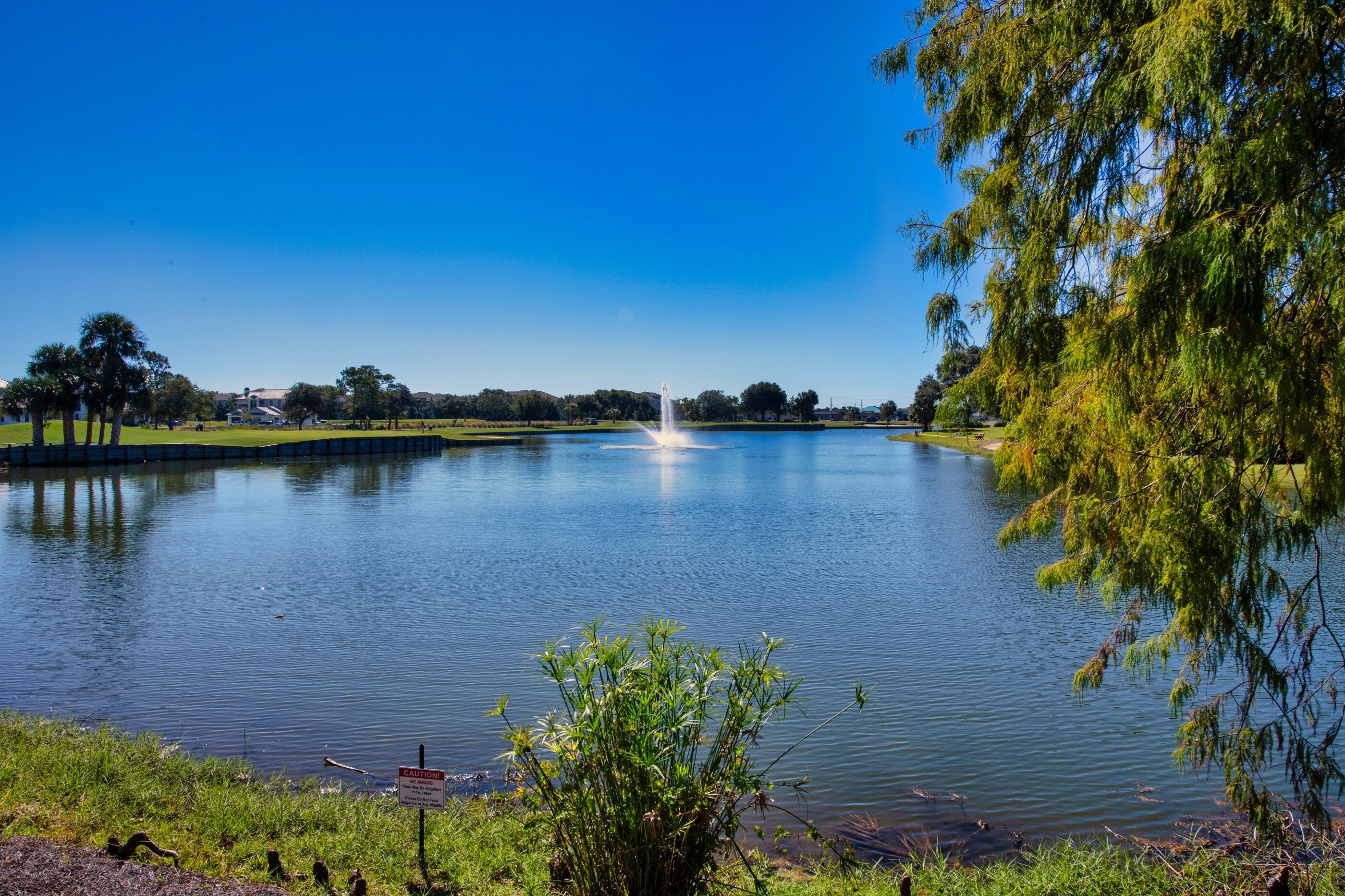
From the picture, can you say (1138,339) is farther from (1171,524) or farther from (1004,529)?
(1004,529)

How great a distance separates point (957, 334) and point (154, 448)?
222ft

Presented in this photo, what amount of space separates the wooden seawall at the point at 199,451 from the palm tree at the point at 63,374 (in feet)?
14.3

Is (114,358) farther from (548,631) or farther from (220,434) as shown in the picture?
(548,631)

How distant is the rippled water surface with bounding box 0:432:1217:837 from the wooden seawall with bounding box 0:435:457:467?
28.3 metres

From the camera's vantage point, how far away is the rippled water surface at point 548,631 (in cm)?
809

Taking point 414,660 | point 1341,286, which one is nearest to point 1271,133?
point 1341,286

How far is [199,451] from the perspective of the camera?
62812mm

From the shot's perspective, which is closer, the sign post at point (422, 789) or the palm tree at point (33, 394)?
the sign post at point (422, 789)

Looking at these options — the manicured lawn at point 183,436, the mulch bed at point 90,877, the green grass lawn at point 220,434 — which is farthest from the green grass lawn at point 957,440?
the mulch bed at point 90,877

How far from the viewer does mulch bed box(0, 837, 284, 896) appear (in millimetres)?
4102

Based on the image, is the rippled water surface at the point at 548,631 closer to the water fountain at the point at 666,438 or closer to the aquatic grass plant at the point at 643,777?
the aquatic grass plant at the point at 643,777

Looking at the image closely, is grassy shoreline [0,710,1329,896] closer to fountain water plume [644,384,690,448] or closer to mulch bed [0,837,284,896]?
mulch bed [0,837,284,896]

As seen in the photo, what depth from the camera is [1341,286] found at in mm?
3506

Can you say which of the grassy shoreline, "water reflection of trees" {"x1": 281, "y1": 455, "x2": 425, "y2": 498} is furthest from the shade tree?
"water reflection of trees" {"x1": 281, "y1": 455, "x2": 425, "y2": 498}
